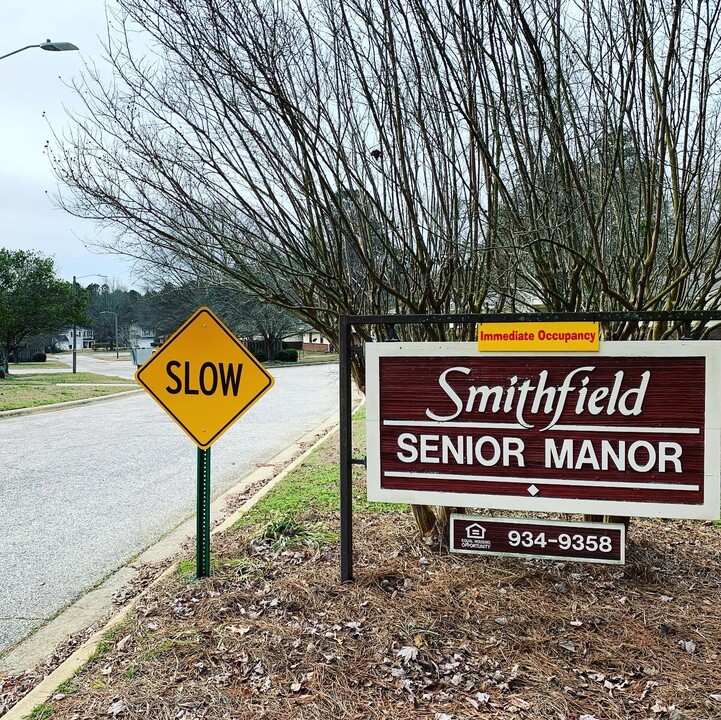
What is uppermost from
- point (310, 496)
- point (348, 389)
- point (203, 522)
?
point (348, 389)

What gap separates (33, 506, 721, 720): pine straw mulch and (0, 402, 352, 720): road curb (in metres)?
0.11

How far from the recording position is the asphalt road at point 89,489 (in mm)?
4680

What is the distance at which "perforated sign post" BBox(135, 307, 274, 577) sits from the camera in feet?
13.3

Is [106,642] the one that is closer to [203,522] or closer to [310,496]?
[203,522]

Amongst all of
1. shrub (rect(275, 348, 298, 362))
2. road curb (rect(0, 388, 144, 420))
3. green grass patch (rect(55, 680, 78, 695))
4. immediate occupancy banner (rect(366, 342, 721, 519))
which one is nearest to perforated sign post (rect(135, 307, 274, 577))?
immediate occupancy banner (rect(366, 342, 721, 519))

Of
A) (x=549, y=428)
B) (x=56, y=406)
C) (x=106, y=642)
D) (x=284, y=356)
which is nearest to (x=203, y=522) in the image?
(x=106, y=642)

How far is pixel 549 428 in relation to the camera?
3432mm

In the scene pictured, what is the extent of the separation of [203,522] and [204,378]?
93 cm

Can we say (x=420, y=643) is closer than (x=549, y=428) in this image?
Yes

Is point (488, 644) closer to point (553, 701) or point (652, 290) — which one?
point (553, 701)

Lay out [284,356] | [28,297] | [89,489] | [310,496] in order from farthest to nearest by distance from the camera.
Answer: [284,356] → [28,297] → [89,489] → [310,496]

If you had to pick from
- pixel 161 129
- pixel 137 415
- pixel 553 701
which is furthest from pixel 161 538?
pixel 137 415

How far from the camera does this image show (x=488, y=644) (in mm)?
3111

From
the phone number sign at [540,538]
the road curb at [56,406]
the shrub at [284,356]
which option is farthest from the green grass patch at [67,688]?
the shrub at [284,356]
